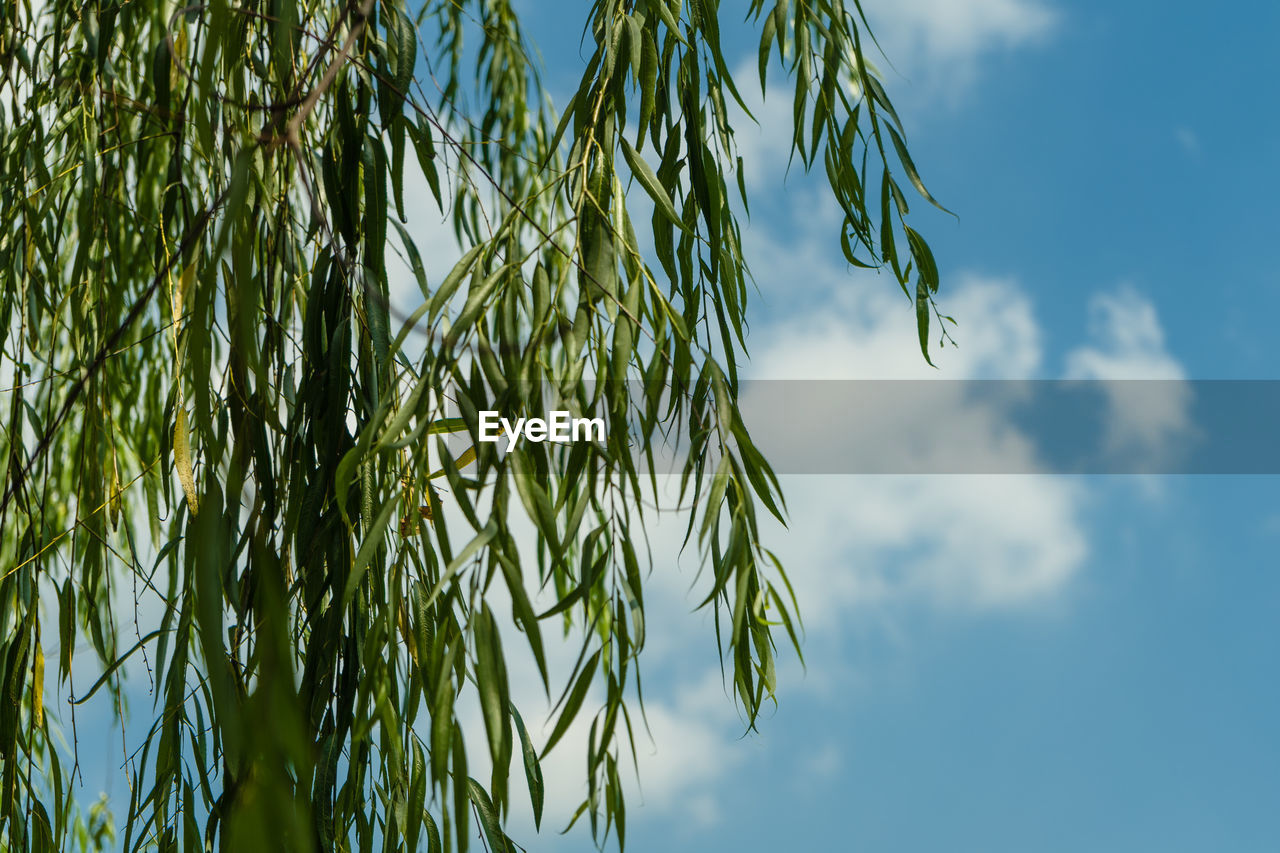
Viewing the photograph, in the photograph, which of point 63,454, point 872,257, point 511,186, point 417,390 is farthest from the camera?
point 511,186

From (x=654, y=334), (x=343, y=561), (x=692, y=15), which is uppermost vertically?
(x=692, y=15)

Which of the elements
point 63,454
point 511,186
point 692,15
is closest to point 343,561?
point 692,15

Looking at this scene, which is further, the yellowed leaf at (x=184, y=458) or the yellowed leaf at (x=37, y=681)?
the yellowed leaf at (x=37, y=681)

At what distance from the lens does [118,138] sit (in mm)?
1237

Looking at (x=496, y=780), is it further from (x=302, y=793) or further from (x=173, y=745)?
(x=173, y=745)

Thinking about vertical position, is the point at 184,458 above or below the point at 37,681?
above

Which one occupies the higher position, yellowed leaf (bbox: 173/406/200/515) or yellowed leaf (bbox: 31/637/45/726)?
yellowed leaf (bbox: 173/406/200/515)

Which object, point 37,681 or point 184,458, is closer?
point 184,458

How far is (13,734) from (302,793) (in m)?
0.71

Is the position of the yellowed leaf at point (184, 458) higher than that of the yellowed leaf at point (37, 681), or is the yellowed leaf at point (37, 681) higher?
the yellowed leaf at point (184, 458)

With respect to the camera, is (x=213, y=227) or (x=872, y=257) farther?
(x=872, y=257)

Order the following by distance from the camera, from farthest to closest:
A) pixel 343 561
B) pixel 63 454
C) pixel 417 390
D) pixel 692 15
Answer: pixel 63 454 < pixel 692 15 < pixel 343 561 < pixel 417 390

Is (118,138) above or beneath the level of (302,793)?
above

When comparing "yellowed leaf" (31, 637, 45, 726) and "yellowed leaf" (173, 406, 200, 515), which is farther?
"yellowed leaf" (31, 637, 45, 726)
